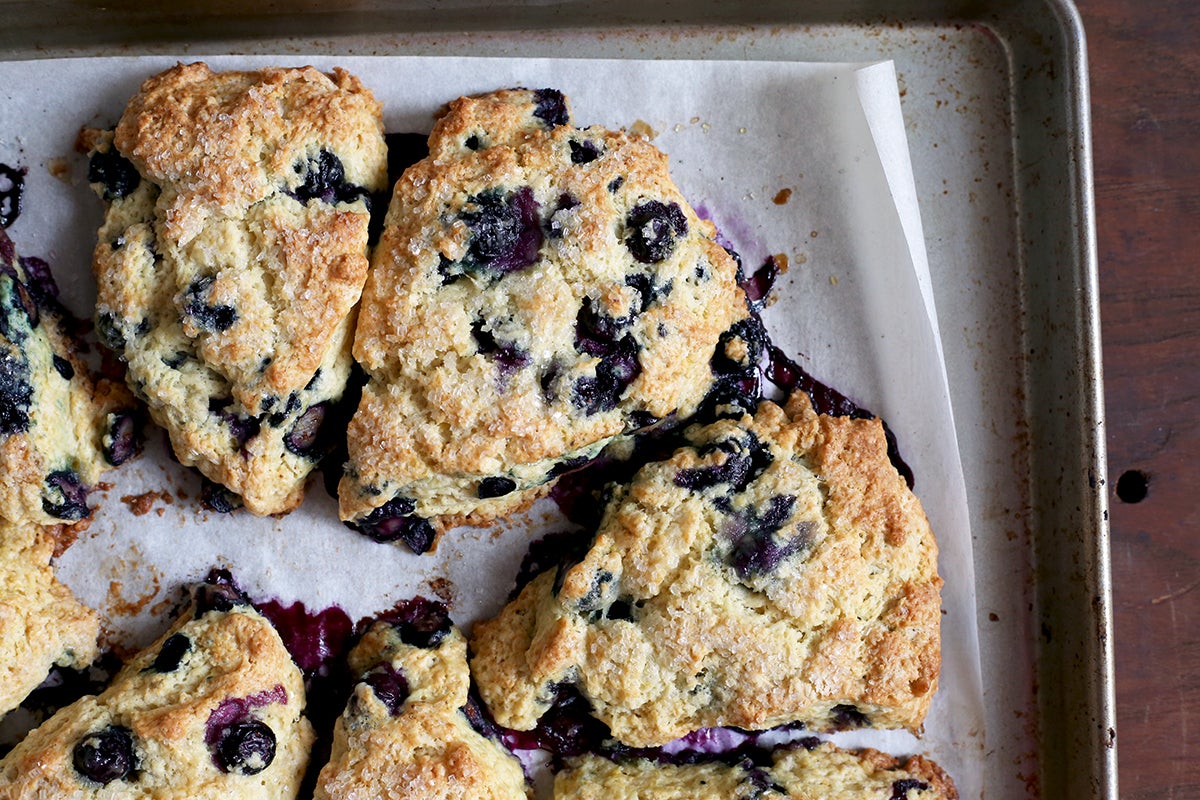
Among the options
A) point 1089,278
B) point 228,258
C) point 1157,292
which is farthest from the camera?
point 1157,292

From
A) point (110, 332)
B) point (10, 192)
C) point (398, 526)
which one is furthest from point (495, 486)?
point (10, 192)

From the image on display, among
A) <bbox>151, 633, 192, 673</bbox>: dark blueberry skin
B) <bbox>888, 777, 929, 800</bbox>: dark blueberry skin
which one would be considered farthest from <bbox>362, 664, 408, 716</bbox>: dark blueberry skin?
<bbox>888, 777, 929, 800</bbox>: dark blueberry skin

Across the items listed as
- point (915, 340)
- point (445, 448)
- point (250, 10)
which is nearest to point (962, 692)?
point (915, 340)

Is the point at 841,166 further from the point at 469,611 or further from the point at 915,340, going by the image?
the point at 469,611

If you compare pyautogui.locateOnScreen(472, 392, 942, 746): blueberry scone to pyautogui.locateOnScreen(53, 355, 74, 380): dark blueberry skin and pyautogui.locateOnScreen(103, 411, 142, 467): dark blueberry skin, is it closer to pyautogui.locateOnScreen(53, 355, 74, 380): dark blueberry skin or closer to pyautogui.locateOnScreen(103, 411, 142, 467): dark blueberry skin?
pyautogui.locateOnScreen(103, 411, 142, 467): dark blueberry skin

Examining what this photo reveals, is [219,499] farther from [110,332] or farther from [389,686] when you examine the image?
[389,686]
